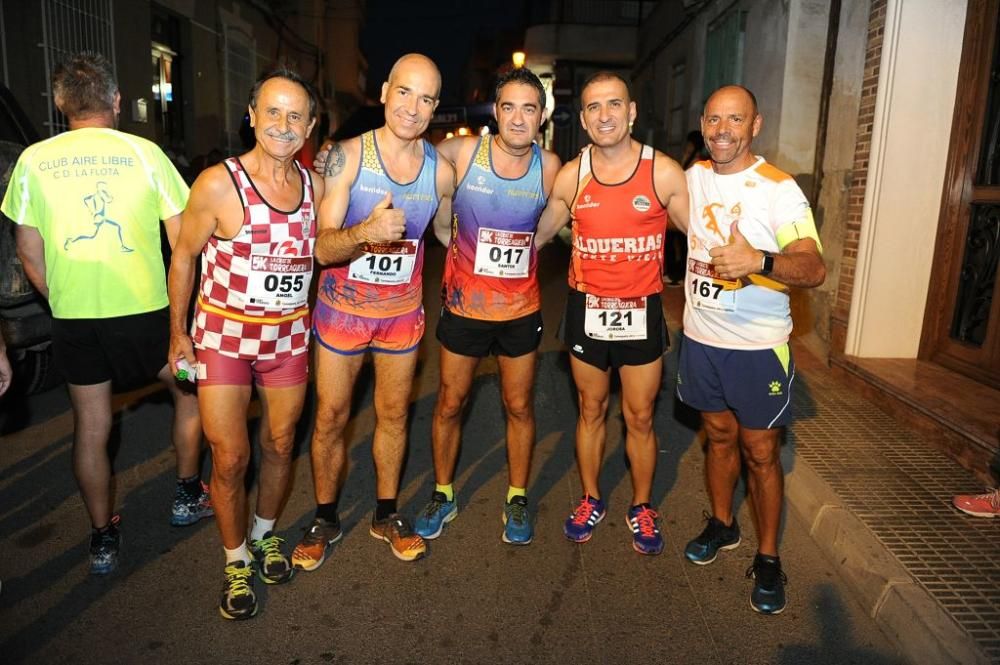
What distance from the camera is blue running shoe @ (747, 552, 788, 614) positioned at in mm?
3166

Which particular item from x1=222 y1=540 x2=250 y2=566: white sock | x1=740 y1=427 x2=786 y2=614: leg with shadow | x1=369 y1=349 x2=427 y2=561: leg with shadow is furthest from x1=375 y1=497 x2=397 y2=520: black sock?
x1=740 y1=427 x2=786 y2=614: leg with shadow

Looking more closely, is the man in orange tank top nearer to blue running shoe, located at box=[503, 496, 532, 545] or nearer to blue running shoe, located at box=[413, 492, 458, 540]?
blue running shoe, located at box=[413, 492, 458, 540]

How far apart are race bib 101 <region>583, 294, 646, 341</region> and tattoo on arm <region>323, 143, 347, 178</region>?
130 centimetres

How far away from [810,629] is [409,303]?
2218mm

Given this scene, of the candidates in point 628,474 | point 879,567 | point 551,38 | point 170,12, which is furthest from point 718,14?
point 551,38

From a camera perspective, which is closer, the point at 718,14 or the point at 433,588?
the point at 433,588

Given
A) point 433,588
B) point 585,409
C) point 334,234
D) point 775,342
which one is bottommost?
point 433,588

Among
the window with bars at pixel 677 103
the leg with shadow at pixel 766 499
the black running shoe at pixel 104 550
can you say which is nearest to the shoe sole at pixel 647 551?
the leg with shadow at pixel 766 499

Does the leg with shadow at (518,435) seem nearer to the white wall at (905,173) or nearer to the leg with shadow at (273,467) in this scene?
the leg with shadow at (273,467)

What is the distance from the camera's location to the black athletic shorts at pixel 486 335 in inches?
145

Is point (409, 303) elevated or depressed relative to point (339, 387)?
elevated

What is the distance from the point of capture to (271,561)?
3.31 meters

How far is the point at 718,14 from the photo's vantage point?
1227cm

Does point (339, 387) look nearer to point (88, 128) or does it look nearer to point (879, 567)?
point (88, 128)
